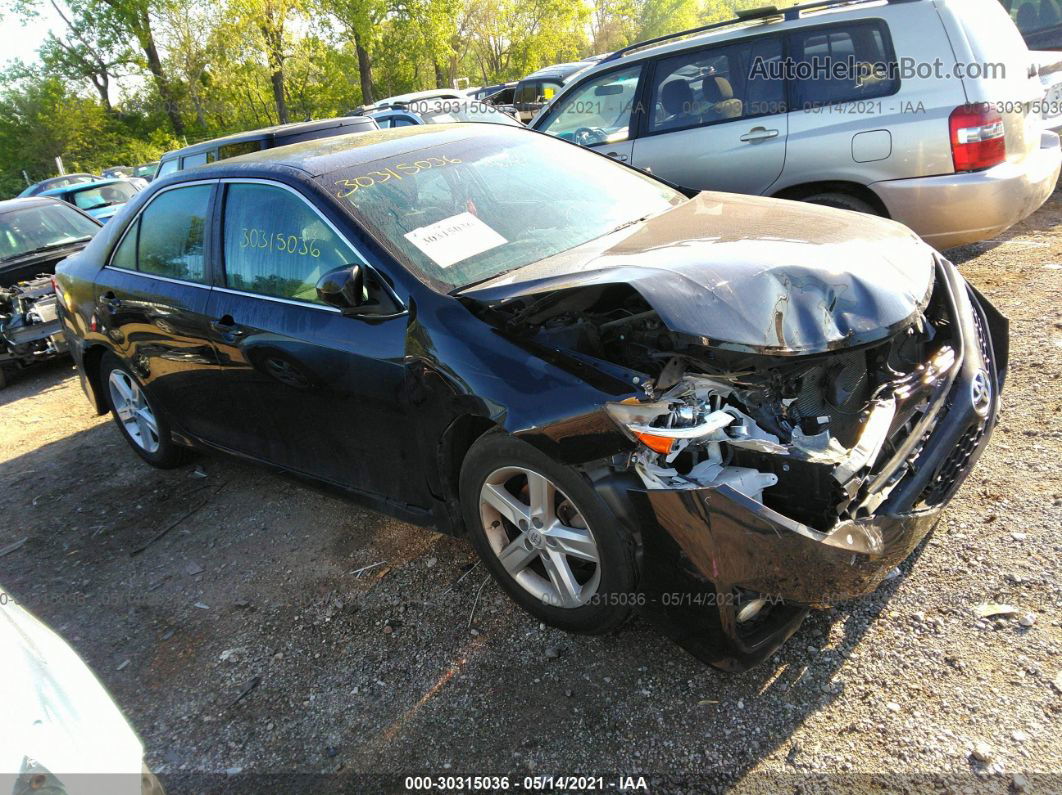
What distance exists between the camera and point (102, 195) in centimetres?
1301

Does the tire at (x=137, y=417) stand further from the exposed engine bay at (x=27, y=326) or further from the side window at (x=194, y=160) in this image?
the side window at (x=194, y=160)

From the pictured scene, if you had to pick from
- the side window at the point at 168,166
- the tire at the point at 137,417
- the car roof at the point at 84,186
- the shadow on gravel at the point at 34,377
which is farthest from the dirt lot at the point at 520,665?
the car roof at the point at 84,186

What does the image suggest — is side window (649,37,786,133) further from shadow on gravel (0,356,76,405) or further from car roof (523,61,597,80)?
car roof (523,61,597,80)

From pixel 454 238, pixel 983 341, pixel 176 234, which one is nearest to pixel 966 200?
pixel 983 341

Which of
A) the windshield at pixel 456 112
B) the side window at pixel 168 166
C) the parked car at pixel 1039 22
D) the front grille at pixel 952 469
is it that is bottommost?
the front grille at pixel 952 469

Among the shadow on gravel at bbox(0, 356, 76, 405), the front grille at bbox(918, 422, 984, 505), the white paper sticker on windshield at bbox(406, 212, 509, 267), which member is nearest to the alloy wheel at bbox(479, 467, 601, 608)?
the white paper sticker on windshield at bbox(406, 212, 509, 267)

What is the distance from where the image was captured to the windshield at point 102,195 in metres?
12.7

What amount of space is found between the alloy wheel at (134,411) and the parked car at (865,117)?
4.03m

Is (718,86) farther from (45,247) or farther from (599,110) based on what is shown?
(45,247)

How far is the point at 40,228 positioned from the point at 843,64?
831 cm

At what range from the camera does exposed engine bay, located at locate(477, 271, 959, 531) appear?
2.22 meters

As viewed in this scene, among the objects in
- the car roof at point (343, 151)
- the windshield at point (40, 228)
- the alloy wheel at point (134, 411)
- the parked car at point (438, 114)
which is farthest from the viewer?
the parked car at point (438, 114)

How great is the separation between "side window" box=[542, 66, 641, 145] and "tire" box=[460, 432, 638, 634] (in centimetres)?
424

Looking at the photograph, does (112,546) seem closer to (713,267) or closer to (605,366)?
(605,366)
